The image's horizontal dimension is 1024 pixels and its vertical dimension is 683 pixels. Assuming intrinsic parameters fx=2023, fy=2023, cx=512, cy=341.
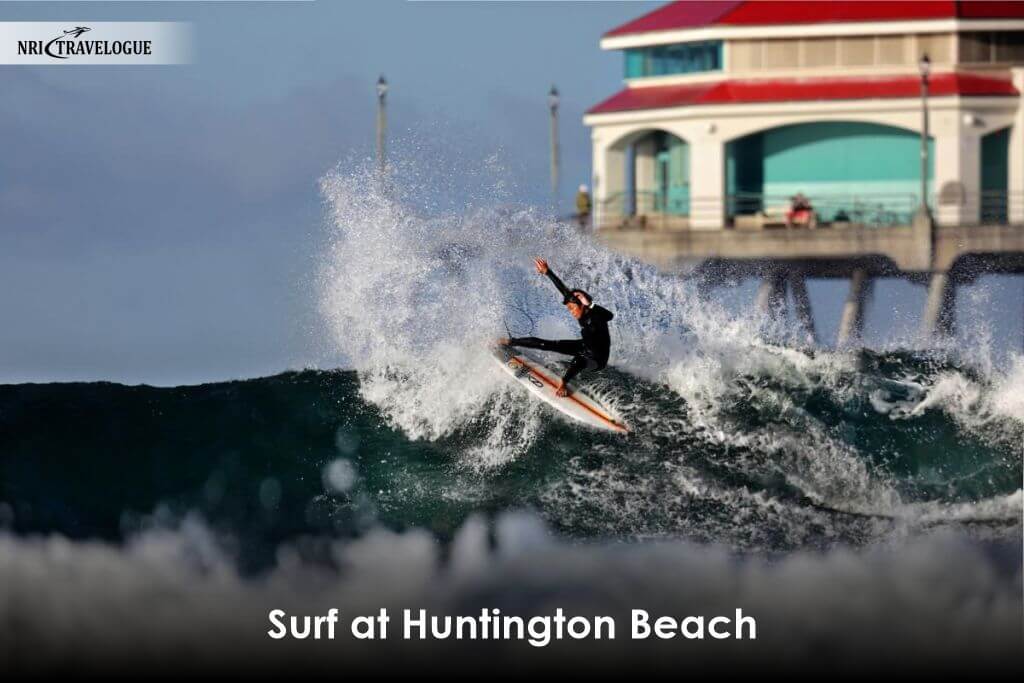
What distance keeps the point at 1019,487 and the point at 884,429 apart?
186 cm

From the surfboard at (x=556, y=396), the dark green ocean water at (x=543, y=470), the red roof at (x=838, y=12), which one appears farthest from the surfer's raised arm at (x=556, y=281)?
the red roof at (x=838, y=12)

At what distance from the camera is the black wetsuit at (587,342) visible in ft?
67.3

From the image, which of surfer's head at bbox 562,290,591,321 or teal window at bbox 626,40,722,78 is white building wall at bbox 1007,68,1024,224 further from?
surfer's head at bbox 562,290,591,321

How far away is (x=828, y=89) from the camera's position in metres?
40.2

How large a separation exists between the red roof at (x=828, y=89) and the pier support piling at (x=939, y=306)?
3.98 metres

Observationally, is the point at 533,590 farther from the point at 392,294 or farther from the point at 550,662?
the point at 392,294

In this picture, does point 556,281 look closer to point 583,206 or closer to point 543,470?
point 543,470

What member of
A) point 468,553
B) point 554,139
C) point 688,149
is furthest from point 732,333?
point 554,139

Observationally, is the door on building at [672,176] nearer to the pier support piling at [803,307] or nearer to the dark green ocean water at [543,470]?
the pier support piling at [803,307]

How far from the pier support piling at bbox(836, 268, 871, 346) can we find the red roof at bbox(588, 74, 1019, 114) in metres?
3.66

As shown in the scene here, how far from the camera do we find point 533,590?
1892 cm

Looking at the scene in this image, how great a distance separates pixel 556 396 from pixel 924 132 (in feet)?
63.0

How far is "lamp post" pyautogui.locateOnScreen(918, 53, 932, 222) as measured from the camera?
37.6 m

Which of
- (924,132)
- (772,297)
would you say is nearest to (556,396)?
(924,132)
